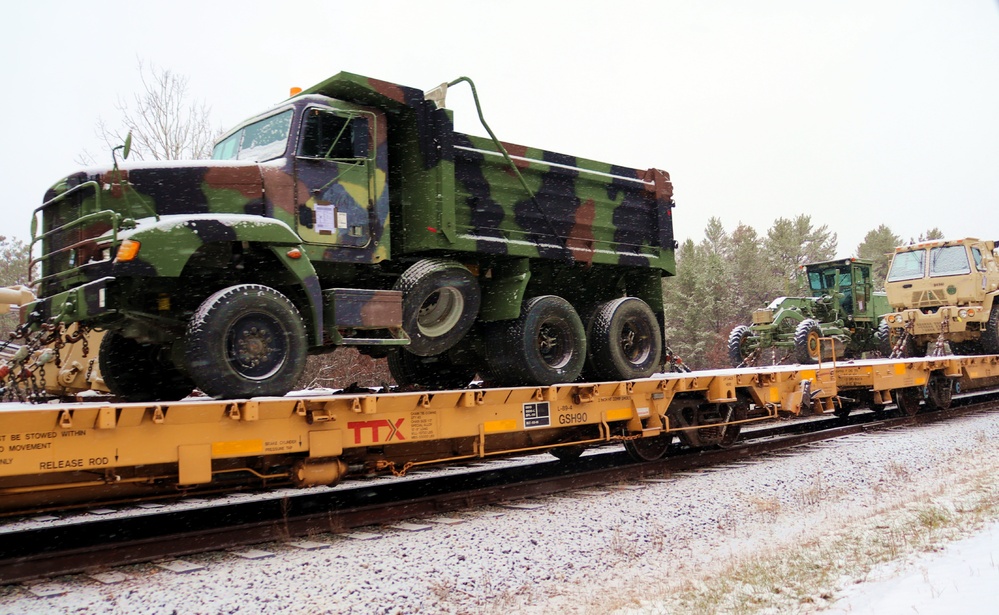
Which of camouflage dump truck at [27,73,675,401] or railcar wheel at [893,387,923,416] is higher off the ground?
camouflage dump truck at [27,73,675,401]

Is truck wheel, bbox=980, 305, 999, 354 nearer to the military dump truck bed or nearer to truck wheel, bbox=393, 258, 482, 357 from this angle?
the military dump truck bed

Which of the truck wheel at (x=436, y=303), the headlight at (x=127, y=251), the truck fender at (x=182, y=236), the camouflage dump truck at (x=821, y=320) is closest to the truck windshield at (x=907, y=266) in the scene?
the camouflage dump truck at (x=821, y=320)

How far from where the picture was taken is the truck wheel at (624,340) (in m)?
9.07

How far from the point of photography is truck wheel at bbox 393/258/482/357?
7.35m

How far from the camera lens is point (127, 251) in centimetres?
548

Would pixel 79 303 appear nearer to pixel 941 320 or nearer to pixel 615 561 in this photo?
pixel 615 561

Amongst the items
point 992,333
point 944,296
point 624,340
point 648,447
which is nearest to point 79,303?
point 624,340

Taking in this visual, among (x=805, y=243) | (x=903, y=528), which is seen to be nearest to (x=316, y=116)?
(x=903, y=528)

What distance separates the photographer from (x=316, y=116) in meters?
7.00

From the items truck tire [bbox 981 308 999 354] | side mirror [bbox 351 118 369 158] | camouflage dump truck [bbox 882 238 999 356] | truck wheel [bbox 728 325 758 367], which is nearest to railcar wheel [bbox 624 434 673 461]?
side mirror [bbox 351 118 369 158]

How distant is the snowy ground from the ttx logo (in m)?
0.73

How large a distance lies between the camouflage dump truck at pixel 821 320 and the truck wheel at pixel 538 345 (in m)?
10.6

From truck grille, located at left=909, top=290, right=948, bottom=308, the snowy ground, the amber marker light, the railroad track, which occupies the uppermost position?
truck grille, located at left=909, top=290, right=948, bottom=308

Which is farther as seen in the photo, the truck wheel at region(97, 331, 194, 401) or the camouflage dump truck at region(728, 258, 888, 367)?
the camouflage dump truck at region(728, 258, 888, 367)
